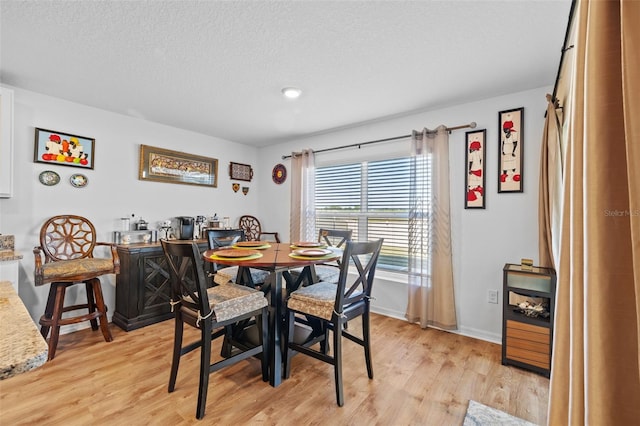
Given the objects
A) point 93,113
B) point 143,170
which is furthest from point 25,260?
point 93,113

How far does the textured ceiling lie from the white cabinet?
0.20 m

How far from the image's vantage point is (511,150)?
257cm

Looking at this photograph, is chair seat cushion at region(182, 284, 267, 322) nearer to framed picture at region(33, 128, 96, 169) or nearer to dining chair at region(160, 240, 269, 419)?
dining chair at region(160, 240, 269, 419)

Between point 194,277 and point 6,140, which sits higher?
point 6,140

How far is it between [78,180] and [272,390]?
2.79 m

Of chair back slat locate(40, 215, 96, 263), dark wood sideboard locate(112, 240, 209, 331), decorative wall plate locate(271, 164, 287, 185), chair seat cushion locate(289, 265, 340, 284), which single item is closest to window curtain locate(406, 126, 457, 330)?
chair seat cushion locate(289, 265, 340, 284)

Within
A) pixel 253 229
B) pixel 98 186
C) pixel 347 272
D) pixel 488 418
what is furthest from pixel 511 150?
pixel 98 186

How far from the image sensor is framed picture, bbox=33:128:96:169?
8.75 feet

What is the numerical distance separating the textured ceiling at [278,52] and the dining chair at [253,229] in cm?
191

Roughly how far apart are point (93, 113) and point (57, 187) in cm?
84

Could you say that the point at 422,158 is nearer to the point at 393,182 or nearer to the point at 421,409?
the point at 393,182

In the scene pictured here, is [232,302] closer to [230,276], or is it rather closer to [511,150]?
[230,276]

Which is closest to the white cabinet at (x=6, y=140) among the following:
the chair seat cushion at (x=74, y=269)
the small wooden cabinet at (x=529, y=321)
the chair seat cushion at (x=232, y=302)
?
the chair seat cushion at (x=74, y=269)

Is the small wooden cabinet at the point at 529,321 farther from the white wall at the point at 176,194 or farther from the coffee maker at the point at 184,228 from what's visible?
the coffee maker at the point at 184,228
